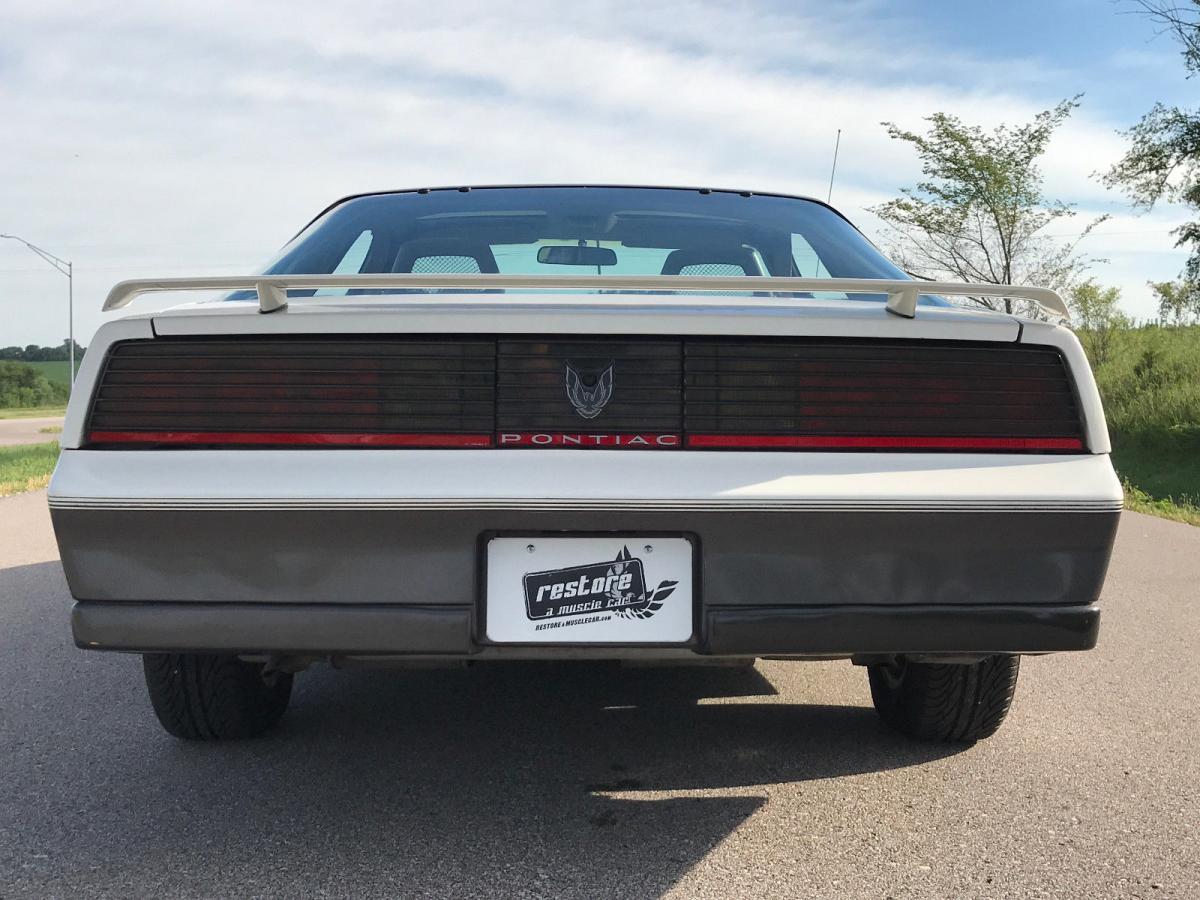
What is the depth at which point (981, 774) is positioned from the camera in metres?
2.77

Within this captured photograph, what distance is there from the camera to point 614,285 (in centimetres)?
210

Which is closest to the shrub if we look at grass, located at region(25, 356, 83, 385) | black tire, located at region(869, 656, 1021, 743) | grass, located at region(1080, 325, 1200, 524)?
grass, located at region(25, 356, 83, 385)

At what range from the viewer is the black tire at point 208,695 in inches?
109

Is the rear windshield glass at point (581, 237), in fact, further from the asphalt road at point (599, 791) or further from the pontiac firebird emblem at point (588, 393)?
the asphalt road at point (599, 791)

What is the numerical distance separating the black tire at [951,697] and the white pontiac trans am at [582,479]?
2.09 feet

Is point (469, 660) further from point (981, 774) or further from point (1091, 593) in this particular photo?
point (981, 774)

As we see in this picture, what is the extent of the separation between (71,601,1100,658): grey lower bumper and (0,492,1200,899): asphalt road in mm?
466

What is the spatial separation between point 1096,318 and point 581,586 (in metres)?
25.0

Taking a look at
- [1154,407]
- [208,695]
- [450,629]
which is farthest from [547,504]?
[1154,407]

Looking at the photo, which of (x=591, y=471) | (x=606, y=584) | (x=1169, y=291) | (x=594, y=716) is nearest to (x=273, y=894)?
(x=606, y=584)

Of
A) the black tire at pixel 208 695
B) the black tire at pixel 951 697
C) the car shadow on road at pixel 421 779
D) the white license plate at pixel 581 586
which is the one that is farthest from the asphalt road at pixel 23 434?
the white license plate at pixel 581 586

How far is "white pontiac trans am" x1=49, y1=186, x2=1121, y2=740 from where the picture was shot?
2080 mm

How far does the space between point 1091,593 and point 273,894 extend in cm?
171

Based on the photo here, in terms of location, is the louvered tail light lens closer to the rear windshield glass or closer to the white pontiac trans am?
the white pontiac trans am
